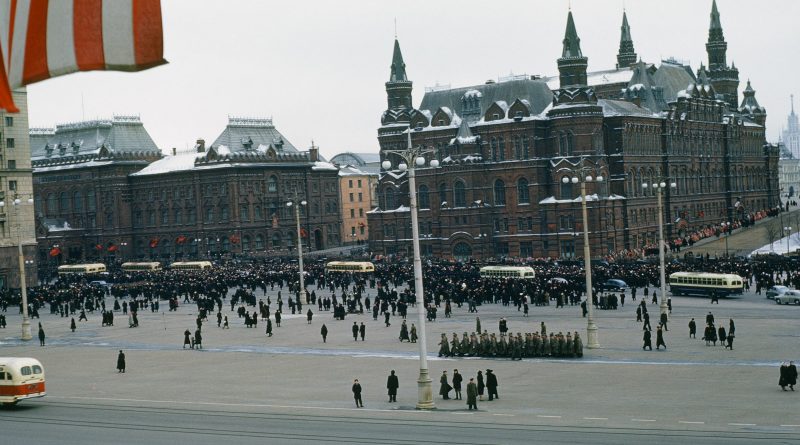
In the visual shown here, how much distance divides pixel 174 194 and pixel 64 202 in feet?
56.5

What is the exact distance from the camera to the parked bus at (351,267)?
94938 millimetres

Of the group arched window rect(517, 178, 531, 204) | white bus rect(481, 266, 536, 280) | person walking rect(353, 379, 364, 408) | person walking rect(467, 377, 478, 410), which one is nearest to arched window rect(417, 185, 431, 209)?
arched window rect(517, 178, 531, 204)

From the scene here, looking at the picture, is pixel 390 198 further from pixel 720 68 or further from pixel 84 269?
pixel 720 68

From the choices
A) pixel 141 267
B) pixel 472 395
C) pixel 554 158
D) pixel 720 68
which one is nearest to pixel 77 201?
pixel 141 267

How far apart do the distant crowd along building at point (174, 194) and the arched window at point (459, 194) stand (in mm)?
23202

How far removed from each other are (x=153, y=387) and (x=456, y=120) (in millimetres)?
82008

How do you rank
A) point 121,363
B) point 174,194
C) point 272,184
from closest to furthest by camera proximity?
1. point 121,363
2. point 272,184
3. point 174,194

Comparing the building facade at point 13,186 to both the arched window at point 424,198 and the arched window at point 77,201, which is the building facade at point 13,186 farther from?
the arched window at point 77,201

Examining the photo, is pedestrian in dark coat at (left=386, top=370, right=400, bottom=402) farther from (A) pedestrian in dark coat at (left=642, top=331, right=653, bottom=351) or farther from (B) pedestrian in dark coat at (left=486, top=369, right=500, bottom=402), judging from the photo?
(A) pedestrian in dark coat at (left=642, top=331, right=653, bottom=351)

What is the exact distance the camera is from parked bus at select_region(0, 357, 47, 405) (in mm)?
35531

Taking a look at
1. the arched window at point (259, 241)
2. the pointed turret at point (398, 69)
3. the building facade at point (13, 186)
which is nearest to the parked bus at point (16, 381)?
the building facade at point (13, 186)

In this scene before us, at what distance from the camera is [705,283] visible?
69.9m

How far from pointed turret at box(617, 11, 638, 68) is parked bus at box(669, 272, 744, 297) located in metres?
68.2

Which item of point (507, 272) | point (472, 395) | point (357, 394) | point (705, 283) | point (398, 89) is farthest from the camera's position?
point (398, 89)
